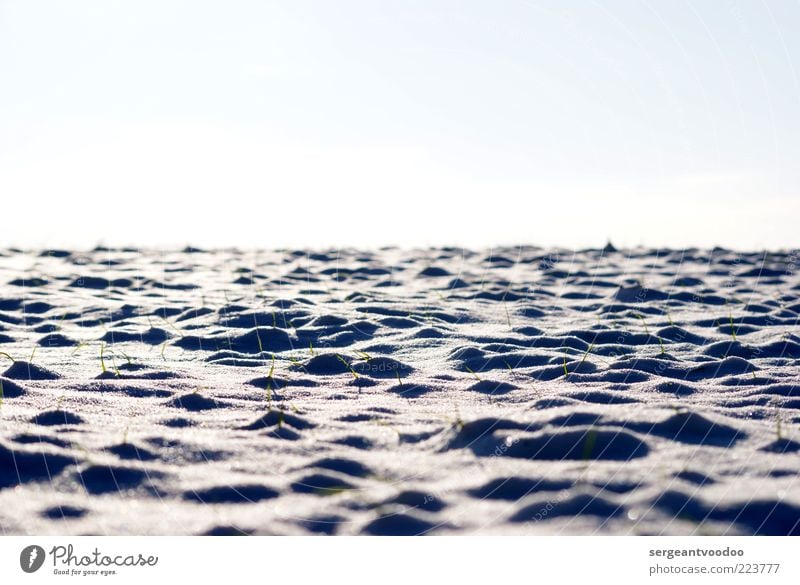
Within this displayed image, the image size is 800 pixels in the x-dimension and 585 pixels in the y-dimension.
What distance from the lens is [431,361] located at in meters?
5.01

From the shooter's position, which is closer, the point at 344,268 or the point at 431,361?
the point at 431,361

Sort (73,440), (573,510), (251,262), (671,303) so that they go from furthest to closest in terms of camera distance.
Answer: (251,262), (671,303), (73,440), (573,510)

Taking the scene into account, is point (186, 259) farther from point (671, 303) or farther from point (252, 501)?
point (252, 501)

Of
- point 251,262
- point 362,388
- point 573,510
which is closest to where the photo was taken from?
point 573,510

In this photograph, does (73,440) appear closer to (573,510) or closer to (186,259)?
(573,510)

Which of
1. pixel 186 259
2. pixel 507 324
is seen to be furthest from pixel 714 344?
pixel 186 259

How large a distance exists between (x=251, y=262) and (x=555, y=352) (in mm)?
5831

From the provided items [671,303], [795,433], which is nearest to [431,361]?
[795,433]
